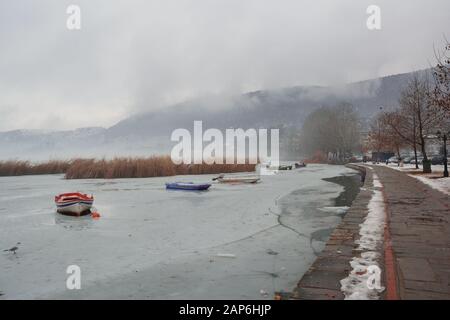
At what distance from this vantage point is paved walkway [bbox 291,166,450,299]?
3.72 meters

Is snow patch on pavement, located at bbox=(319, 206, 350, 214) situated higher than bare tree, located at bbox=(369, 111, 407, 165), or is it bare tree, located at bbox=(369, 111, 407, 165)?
bare tree, located at bbox=(369, 111, 407, 165)

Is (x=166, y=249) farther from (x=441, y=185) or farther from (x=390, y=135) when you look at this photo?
(x=390, y=135)

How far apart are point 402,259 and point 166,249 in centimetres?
443

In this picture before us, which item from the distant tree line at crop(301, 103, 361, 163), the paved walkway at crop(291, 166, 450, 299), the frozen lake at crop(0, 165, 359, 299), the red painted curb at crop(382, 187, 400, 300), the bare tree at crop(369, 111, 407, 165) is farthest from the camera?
the distant tree line at crop(301, 103, 361, 163)

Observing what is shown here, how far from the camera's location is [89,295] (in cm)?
480

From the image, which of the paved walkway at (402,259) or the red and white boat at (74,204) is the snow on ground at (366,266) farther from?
the red and white boat at (74,204)

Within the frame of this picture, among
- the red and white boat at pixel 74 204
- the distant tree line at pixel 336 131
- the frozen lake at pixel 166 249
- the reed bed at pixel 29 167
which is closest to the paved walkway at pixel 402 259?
the frozen lake at pixel 166 249

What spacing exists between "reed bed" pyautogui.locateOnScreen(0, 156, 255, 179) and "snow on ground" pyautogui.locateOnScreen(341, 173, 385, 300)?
1011 inches

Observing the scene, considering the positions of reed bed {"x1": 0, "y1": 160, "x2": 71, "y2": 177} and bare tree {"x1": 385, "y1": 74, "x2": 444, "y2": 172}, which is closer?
bare tree {"x1": 385, "y1": 74, "x2": 444, "y2": 172}

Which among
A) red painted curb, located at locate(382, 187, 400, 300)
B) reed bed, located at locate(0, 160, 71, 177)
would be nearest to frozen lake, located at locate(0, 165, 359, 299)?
red painted curb, located at locate(382, 187, 400, 300)

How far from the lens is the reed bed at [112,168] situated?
30.6m

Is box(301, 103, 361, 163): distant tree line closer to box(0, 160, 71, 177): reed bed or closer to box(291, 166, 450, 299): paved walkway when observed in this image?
box(0, 160, 71, 177): reed bed

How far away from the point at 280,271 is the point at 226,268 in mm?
879

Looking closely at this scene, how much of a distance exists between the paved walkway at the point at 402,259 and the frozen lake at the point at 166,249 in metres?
0.64
